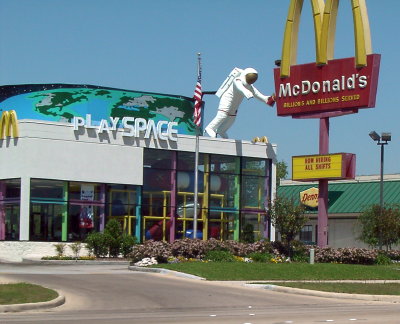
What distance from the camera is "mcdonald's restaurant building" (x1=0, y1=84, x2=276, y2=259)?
4869 centimetres

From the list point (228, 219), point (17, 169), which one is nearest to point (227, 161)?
point (228, 219)

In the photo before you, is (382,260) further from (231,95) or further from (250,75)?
(231,95)

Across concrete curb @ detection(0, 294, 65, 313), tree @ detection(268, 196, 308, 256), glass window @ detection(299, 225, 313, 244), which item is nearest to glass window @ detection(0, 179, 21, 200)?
tree @ detection(268, 196, 308, 256)

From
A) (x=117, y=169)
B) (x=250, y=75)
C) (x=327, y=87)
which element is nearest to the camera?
(x=327, y=87)

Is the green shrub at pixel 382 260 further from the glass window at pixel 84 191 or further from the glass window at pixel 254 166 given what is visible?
the glass window at pixel 84 191

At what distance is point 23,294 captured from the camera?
22.7 m

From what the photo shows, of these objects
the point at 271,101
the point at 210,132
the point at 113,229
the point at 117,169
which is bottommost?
the point at 113,229

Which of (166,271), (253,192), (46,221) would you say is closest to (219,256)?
(166,271)

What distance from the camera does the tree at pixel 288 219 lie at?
43844 mm

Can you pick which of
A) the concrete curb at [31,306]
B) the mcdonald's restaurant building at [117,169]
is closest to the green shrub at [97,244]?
the mcdonald's restaurant building at [117,169]

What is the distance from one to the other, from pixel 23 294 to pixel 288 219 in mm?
22992

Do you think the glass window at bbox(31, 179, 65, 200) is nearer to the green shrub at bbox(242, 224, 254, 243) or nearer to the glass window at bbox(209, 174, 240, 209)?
the glass window at bbox(209, 174, 240, 209)

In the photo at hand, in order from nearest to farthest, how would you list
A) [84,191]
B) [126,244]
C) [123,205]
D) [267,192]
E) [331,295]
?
[331,295] → [126,244] → [84,191] → [123,205] → [267,192]

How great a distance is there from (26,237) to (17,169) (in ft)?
12.5
